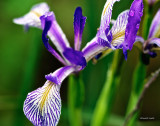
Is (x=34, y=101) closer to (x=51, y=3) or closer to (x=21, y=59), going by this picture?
(x=21, y=59)

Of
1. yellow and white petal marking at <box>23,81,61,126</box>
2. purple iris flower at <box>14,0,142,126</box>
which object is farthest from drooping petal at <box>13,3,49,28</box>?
yellow and white petal marking at <box>23,81,61,126</box>

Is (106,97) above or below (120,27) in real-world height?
below

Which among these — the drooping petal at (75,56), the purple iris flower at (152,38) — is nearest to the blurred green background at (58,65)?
the purple iris flower at (152,38)

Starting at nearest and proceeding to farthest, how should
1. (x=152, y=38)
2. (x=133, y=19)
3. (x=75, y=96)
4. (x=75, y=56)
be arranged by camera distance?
(x=133, y=19), (x=75, y=56), (x=152, y=38), (x=75, y=96)

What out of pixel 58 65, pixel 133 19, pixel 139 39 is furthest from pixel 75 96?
pixel 58 65

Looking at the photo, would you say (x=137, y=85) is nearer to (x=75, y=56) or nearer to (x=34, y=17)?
(x=75, y=56)

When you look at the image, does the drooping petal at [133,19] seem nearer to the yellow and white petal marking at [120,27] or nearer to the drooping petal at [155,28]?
the yellow and white petal marking at [120,27]

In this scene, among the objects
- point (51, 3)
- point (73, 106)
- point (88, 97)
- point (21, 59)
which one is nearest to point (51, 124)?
point (73, 106)
